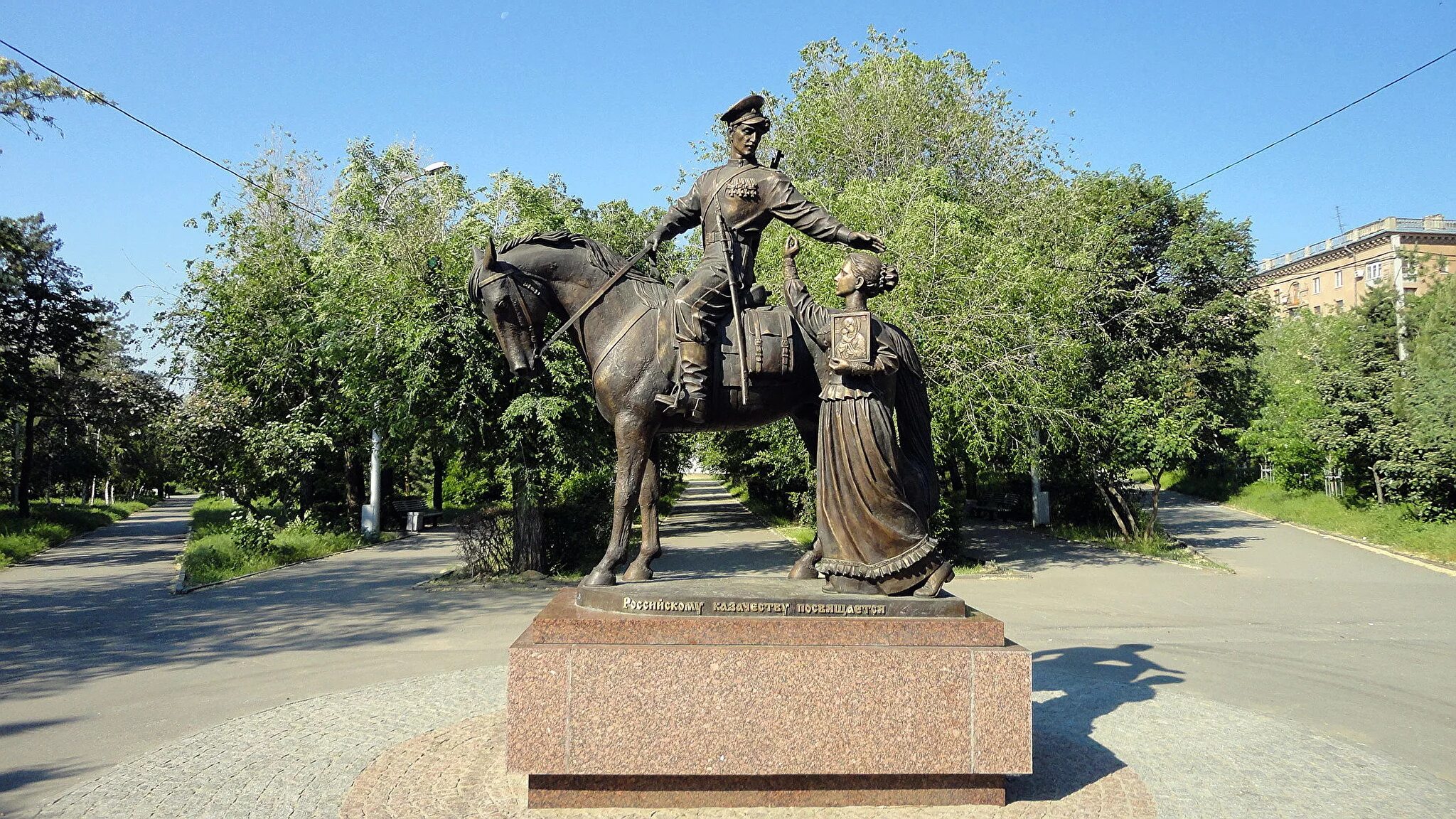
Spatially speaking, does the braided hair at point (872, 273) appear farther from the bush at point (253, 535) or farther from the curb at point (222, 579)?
the bush at point (253, 535)

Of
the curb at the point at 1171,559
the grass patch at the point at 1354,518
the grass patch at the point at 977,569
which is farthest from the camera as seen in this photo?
the grass patch at the point at 1354,518

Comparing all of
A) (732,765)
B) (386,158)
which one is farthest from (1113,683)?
(386,158)

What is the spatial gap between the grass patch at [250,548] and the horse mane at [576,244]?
39.6ft

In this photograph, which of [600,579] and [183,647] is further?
[183,647]

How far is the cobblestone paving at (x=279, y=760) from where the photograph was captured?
4.71 meters

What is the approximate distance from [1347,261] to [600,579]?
227 feet

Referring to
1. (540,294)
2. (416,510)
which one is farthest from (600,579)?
(416,510)

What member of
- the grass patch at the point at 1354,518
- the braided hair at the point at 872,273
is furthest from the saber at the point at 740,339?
the grass patch at the point at 1354,518

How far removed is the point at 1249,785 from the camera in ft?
17.0

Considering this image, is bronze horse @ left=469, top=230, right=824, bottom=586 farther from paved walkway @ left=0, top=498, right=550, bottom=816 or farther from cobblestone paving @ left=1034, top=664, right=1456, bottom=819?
paved walkway @ left=0, top=498, right=550, bottom=816

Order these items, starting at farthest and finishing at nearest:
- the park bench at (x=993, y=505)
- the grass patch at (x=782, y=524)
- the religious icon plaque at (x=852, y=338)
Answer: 1. the park bench at (x=993, y=505)
2. the grass patch at (x=782, y=524)
3. the religious icon plaque at (x=852, y=338)

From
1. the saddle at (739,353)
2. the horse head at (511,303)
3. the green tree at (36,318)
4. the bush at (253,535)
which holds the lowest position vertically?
the bush at (253,535)

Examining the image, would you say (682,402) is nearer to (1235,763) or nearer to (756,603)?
(756,603)

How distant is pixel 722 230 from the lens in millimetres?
5359
